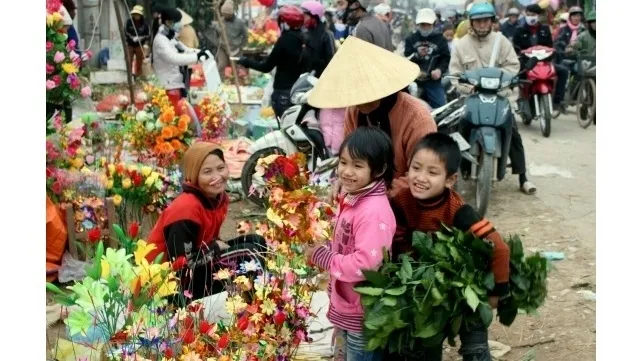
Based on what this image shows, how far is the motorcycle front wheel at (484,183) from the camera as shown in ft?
23.2

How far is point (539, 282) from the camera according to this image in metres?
3.54

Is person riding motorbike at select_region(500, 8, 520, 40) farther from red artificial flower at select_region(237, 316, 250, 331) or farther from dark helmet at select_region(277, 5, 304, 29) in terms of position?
red artificial flower at select_region(237, 316, 250, 331)

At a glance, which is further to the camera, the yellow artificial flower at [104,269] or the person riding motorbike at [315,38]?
the person riding motorbike at [315,38]

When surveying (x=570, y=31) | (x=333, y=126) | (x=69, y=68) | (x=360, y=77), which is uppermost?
(x=360, y=77)

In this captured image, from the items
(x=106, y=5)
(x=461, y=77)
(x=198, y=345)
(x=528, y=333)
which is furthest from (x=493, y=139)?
(x=106, y=5)

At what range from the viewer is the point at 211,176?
4.26m

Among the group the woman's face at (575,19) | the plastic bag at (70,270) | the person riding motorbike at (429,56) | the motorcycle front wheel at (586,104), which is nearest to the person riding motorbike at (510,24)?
the woman's face at (575,19)

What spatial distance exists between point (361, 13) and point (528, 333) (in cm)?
554

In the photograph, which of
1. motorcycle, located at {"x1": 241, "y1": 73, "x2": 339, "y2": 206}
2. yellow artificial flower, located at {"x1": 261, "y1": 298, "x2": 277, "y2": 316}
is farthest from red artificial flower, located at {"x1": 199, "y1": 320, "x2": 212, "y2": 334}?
motorcycle, located at {"x1": 241, "y1": 73, "x2": 339, "y2": 206}

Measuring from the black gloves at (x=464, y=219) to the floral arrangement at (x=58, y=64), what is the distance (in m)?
3.35

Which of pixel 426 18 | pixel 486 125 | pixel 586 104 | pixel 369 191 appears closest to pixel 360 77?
pixel 369 191

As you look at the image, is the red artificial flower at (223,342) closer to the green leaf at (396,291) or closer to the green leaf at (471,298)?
the green leaf at (396,291)

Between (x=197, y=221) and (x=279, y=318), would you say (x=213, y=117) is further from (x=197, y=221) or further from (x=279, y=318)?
(x=279, y=318)

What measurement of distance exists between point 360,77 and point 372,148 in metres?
0.58
